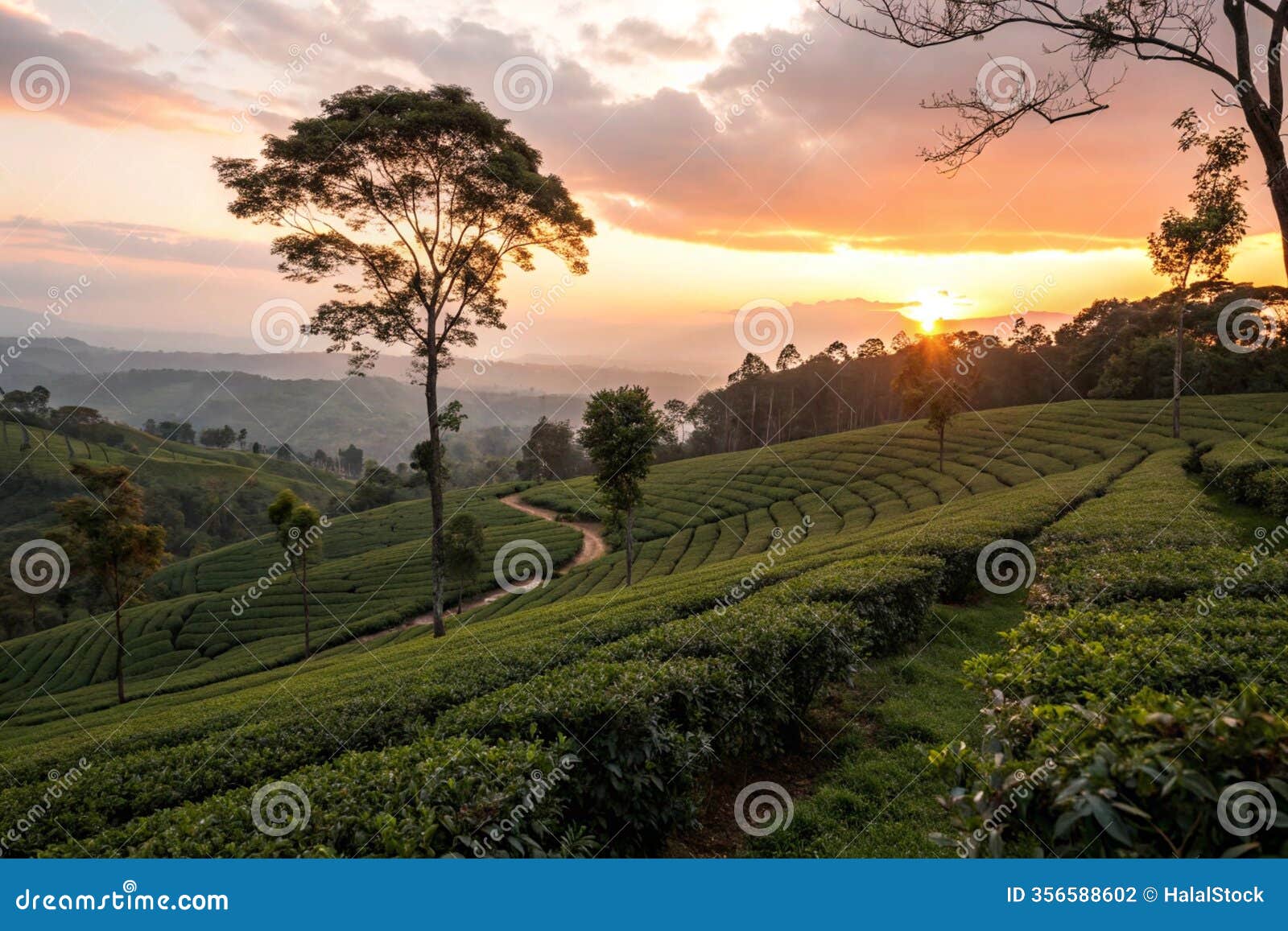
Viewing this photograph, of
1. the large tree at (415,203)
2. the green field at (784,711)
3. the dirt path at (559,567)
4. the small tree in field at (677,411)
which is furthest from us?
the small tree in field at (677,411)

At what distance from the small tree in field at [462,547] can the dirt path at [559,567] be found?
2.37 meters

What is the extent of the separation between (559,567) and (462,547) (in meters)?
8.66

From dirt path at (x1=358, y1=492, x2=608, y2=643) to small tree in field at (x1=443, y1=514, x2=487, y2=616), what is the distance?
237 cm

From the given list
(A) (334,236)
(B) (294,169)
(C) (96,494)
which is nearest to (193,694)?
(C) (96,494)

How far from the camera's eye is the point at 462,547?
35.1 meters

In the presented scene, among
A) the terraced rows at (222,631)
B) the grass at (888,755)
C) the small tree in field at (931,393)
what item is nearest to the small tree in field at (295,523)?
the terraced rows at (222,631)

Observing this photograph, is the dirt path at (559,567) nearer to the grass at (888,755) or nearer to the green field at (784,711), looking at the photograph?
the green field at (784,711)

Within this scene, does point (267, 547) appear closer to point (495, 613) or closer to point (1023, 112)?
point (495, 613)

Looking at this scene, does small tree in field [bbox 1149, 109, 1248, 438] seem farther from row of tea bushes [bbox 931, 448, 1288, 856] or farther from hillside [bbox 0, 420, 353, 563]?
hillside [bbox 0, 420, 353, 563]

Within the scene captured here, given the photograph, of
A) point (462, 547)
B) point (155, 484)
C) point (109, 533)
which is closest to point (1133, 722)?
point (109, 533)

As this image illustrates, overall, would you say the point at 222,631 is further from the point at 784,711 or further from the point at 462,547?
the point at 784,711

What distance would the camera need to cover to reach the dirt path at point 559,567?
3384 cm

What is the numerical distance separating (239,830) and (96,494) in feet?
95.1

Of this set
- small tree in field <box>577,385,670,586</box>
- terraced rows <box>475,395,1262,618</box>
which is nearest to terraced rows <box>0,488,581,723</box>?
terraced rows <box>475,395,1262,618</box>
